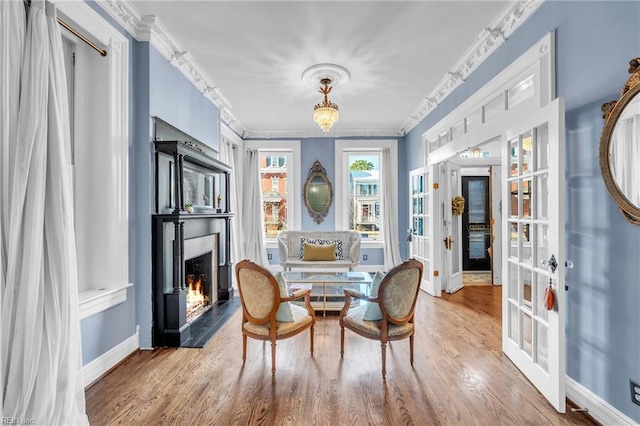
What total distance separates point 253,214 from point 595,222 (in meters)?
5.52

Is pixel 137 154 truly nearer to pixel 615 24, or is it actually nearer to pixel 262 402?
pixel 262 402

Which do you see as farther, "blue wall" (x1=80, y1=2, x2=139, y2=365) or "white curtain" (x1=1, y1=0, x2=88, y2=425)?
"blue wall" (x1=80, y1=2, x2=139, y2=365)

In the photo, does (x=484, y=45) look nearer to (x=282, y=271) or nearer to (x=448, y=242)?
(x=448, y=242)

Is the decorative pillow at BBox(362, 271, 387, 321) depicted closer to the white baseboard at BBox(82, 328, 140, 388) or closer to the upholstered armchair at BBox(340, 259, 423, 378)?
the upholstered armchair at BBox(340, 259, 423, 378)

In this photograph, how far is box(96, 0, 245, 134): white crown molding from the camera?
8.77 feet

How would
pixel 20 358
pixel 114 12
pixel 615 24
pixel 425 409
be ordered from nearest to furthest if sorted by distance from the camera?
pixel 20 358, pixel 615 24, pixel 425 409, pixel 114 12

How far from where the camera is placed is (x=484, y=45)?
3.19 meters

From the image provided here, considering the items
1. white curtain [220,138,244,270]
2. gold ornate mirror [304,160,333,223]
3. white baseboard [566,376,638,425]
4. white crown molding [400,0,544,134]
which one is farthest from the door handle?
white curtain [220,138,244,270]

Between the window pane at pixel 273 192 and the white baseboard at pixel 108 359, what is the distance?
161 inches

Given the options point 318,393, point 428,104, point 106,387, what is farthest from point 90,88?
point 428,104

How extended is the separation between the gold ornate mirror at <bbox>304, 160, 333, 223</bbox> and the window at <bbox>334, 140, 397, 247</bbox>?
0.31m

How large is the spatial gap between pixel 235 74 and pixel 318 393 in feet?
11.6

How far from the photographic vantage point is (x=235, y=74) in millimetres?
3945

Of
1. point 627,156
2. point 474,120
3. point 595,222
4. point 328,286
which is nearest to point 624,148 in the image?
point 627,156
